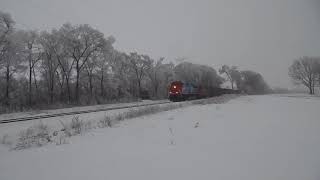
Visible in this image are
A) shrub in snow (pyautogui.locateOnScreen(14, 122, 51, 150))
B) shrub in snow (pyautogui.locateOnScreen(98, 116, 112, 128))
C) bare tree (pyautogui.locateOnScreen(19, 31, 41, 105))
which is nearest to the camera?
shrub in snow (pyautogui.locateOnScreen(14, 122, 51, 150))

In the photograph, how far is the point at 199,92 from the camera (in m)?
39.1

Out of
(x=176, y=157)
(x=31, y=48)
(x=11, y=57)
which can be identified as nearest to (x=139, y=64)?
(x=31, y=48)

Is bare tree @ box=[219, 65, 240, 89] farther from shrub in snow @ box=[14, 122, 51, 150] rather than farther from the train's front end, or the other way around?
shrub in snow @ box=[14, 122, 51, 150]

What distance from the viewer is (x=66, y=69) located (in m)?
41.6

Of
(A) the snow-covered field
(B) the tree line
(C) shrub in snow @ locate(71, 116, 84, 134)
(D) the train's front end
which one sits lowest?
(A) the snow-covered field

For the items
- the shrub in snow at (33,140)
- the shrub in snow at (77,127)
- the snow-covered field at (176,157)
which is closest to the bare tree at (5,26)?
the shrub in snow at (33,140)

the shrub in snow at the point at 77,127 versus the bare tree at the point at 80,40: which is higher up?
the bare tree at the point at 80,40

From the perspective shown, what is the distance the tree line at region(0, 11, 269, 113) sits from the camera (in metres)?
29.5

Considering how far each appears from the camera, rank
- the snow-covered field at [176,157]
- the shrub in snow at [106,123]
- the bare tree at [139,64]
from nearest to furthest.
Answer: the snow-covered field at [176,157] → the shrub in snow at [106,123] → the bare tree at [139,64]

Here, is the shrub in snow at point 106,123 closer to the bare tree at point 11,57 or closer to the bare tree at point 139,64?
the bare tree at point 11,57

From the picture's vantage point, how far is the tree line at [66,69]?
2952 cm

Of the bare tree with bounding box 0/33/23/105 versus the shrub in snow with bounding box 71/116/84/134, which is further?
the bare tree with bounding box 0/33/23/105

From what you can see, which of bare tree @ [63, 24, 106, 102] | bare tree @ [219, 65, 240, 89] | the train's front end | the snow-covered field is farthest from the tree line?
bare tree @ [219, 65, 240, 89]

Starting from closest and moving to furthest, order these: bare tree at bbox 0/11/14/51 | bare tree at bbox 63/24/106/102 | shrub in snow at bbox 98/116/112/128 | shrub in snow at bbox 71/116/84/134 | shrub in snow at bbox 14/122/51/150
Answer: shrub in snow at bbox 14/122/51/150 → shrub in snow at bbox 71/116/84/134 → shrub in snow at bbox 98/116/112/128 → bare tree at bbox 0/11/14/51 → bare tree at bbox 63/24/106/102
